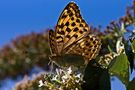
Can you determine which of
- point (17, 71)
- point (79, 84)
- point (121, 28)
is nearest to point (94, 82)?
point (79, 84)

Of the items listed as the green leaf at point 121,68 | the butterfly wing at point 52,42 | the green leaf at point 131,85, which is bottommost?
the green leaf at point 131,85

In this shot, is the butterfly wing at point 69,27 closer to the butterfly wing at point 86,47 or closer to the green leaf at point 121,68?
the butterfly wing at point 86,47

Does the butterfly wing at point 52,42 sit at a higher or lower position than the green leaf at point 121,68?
higher

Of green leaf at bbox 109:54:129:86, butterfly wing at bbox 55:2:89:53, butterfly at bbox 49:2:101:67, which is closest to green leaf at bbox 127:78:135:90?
green leaf at bbox 109:54:129:86

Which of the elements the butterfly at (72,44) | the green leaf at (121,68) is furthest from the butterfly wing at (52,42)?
the green leaf at (121,68)

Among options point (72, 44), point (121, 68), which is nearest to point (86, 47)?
point (72, 44)

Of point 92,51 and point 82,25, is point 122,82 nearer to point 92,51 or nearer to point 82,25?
point 92,51

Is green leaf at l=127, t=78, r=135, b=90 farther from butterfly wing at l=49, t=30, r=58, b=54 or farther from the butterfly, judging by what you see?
butterfly wing at l=49, t=30, r=58, b=54

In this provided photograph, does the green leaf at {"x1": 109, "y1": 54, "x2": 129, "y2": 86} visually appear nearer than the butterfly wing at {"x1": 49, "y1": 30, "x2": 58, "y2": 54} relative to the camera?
Yes
